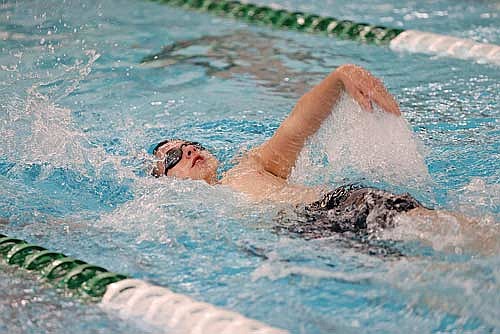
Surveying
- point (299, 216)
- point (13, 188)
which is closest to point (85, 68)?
point (13, 188)

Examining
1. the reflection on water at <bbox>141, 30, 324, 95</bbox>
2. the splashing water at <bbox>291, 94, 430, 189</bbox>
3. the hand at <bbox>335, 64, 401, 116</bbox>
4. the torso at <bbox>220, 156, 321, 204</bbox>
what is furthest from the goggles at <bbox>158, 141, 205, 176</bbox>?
the reflection on water at <bbox>141, 30, 324, 95</bbox>

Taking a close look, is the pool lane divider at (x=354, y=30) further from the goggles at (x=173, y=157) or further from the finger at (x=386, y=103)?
the goggles at (x=173, y=157)

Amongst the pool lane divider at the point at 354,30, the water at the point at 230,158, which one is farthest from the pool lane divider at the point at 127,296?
the pool lane divider at the point at 354,30

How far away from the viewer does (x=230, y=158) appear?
3.21m

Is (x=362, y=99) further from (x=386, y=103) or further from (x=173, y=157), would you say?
(x=173, y=157)

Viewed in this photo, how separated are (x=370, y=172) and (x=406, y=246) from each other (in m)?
0.65

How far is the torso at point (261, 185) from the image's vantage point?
2.57 metres

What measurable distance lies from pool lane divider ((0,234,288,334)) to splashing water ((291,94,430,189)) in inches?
32.3

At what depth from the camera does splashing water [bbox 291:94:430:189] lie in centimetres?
262

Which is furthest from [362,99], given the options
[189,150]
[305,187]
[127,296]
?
[127,296]

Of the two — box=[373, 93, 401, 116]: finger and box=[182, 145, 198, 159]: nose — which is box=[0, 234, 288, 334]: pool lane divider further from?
box=[373, 93, 401, 116]: finger

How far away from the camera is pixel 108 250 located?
2387 mm

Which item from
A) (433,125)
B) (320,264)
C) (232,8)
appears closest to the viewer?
(320,264)

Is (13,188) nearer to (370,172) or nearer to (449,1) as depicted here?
(370,172)
